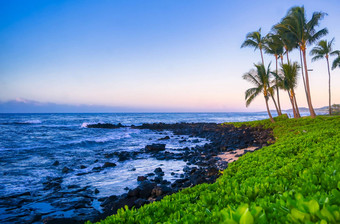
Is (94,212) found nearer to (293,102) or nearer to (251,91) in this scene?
(251,91)

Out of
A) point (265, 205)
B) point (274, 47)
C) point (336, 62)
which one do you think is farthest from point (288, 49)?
point (265, 205)

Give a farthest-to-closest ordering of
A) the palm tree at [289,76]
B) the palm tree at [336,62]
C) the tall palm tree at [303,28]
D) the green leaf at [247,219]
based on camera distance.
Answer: the palm tree at [336,62] → the palm tree at [289,76] → the tall palm tree at [303,28] → the green leaf at [247,219]

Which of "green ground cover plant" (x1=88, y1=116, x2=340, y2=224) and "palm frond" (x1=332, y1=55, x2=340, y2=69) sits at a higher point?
"palm frond" (x1=332, y1=55, x2=340, y2=69)

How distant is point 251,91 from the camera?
21.4 m

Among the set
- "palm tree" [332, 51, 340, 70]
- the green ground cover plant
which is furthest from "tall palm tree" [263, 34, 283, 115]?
the green ground cover plant

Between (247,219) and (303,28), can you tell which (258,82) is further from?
(247,219)

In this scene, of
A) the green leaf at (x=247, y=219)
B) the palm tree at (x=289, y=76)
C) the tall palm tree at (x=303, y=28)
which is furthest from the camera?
the palm tree at (x=289, y=76)

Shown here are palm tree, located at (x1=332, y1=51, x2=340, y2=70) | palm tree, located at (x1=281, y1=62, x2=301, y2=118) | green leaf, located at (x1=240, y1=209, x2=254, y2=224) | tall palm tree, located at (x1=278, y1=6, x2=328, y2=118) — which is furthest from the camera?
palm tree, located at (x1=332, y1=51, x2=340, y2=70)

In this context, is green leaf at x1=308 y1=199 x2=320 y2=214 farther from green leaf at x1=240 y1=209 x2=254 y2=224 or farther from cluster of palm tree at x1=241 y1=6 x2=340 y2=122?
cluster of palm tree at x1=241 y1=6 x2=340 y2=122

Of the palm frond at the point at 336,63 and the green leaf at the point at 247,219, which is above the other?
the palm frond at the point at 336,63

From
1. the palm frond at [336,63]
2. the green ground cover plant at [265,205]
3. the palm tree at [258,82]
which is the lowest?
the green ground cover plant at [265,205]

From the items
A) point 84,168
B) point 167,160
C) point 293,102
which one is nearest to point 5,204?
point 84,168

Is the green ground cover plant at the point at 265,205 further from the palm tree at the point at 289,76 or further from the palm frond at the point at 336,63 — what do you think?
the palm frond at the point at 336,63

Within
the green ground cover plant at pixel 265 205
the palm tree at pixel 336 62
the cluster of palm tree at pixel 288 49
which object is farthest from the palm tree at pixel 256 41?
the green ground cover plant at pixel 265 205
